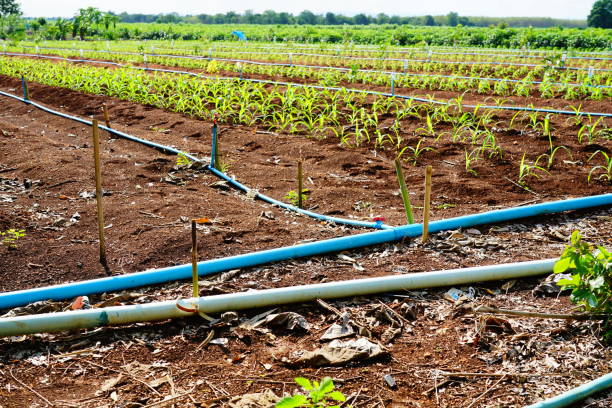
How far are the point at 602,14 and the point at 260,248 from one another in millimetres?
67082

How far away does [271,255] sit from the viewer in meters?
3.32

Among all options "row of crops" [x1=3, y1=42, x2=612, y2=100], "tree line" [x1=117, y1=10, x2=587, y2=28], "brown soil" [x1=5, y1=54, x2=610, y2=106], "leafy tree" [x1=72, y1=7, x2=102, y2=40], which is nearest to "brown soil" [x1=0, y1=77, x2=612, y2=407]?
"brown soil" [x1=5, y1=54, x2=610, y2=106]

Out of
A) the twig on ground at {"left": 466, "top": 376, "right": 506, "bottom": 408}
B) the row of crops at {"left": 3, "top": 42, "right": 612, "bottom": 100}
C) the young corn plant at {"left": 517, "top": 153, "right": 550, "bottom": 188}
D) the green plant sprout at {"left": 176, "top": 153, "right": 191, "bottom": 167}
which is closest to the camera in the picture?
the twig on ground at {"left": 466, "top": 376, "right": 506, "bottom": 408}

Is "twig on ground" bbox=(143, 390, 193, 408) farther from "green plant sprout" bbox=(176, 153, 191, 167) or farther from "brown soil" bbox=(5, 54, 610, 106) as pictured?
"brown soil" bbox=(5, 54, 610, 106)

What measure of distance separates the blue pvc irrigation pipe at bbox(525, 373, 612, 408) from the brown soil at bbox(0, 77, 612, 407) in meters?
0.13

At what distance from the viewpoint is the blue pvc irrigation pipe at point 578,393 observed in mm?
2018

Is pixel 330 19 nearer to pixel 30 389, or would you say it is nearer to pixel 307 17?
pixel 307 17

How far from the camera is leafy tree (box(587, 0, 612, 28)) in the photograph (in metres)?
59.2

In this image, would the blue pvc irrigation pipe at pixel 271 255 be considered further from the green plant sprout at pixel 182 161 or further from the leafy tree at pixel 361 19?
the leafy tree at pixel 361 19

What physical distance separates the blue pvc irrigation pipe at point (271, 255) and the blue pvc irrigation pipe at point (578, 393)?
1615mm

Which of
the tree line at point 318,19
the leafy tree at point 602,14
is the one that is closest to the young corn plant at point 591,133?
the leafy tree at point 602,14

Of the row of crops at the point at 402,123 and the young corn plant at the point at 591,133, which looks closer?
the row of crops at the point at 402,123

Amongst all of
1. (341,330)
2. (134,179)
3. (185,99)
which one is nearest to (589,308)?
(341,330)

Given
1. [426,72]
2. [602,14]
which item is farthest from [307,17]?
[426,72]
